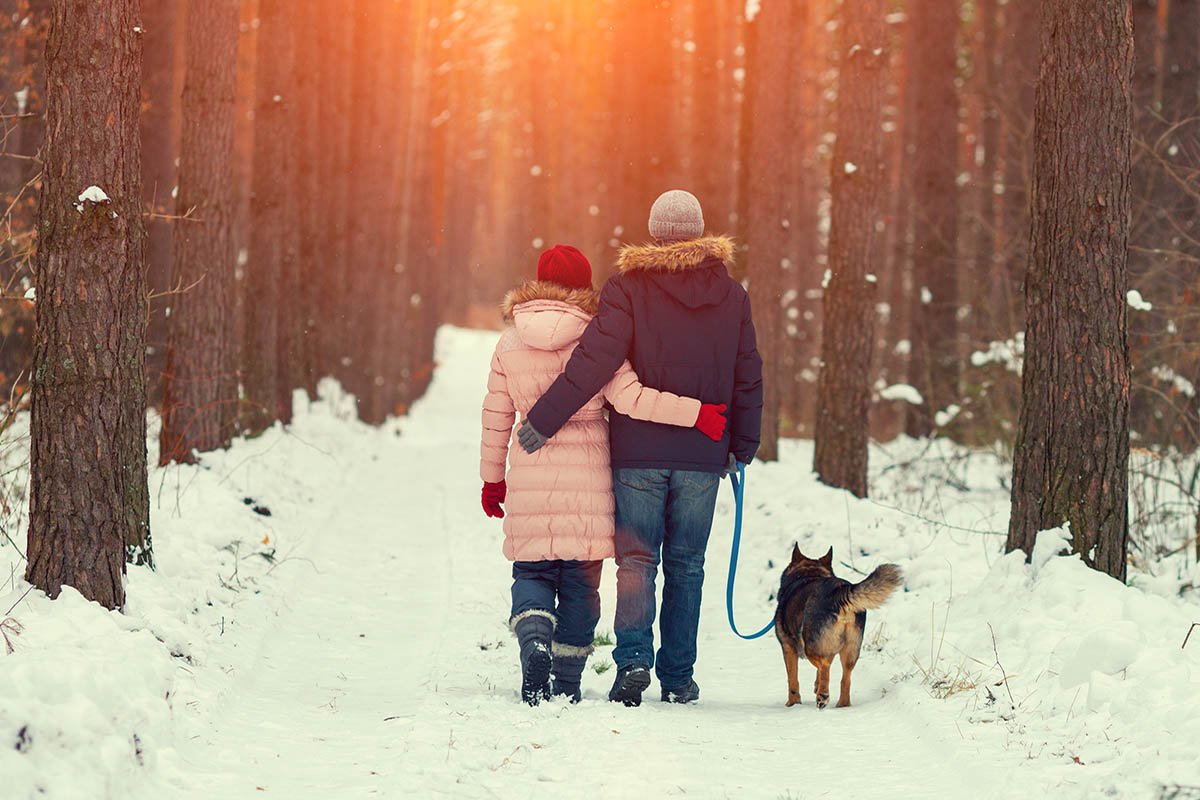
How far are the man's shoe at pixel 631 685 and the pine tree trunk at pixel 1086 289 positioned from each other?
2.72 metres

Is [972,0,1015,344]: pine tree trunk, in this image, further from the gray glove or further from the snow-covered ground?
the gray glove

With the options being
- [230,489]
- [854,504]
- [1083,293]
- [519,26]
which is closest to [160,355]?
[230,489]

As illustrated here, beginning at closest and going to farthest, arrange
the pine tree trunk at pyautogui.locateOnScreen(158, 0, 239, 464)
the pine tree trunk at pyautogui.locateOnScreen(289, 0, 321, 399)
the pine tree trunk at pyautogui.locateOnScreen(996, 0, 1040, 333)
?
1. the pine tree trunk at pyautogui.locateOnScreen(158, 0, 239, 464)
2. the pine tree trunk at pyautogui.locateOnScreen(996, 0, 1040, 333)
3. the pine tree trunk at pyautogui.locateOnScreen(289, 0, 321, 399)

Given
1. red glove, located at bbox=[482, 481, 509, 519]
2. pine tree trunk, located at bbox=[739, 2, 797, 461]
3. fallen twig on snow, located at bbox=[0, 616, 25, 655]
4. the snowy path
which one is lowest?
the snowy path

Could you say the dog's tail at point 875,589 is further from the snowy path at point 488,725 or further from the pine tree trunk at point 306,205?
the pine tree trunk at point 306,205

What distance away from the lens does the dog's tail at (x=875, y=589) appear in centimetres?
556

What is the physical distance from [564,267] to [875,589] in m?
2.24

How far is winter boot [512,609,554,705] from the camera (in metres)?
5.71

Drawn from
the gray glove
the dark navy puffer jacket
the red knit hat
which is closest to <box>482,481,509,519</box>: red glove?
the gray glove

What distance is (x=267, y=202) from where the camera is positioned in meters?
15.1

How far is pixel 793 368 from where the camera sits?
83.3 ft

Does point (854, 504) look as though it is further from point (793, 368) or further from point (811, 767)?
point (793, 368)

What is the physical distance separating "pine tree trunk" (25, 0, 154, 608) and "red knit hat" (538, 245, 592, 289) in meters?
2.10

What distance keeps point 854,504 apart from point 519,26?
31894 millimetres
